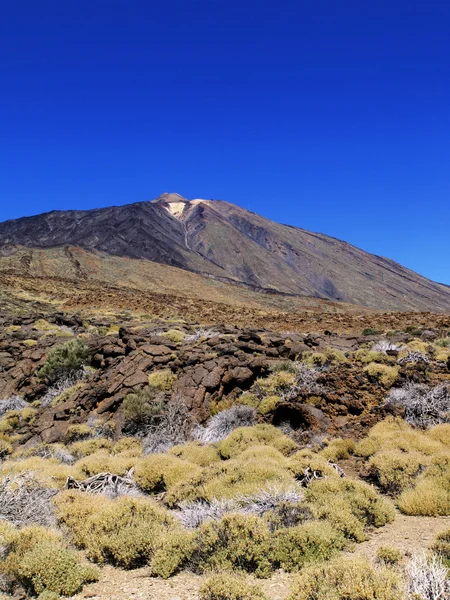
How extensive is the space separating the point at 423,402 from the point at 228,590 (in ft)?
22.3

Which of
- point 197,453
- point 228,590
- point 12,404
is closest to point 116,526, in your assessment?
point 228,590

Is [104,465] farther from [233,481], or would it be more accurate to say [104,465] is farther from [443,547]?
[443,547]

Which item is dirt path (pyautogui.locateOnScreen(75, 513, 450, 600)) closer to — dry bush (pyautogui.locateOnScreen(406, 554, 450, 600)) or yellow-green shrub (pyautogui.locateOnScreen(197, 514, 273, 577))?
yellow-green shrub (pyautogui.locateOnScreen(197, 514, 273, 577))

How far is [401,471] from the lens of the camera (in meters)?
6.46

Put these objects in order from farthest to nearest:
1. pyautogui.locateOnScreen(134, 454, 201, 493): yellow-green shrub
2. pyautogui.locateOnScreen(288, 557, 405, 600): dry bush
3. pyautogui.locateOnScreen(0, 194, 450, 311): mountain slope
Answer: pyautogui.locateOnScreen(0, 194, 450, 311): mountain slope < pyautogui.locateOnScreen(134, 454, 201, 493): yellow-green shrub < pyautogui.locateOnScreen(288, 557, 405, 600): dry bush

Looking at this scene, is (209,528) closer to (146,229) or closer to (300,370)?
(300,370)

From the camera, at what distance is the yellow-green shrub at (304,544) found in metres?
4.32

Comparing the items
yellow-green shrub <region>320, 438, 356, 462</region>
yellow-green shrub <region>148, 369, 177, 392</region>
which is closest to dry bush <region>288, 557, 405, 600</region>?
yellow-green shrub <region>320, 438, 356, 462</region>

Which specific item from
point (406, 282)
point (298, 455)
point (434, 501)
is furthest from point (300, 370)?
point (406, 282)

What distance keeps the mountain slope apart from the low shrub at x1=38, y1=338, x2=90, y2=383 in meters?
83.8

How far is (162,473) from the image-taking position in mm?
7078

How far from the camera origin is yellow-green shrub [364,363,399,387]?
1041 centimetres

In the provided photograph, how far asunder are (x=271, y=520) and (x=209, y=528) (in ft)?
2.58

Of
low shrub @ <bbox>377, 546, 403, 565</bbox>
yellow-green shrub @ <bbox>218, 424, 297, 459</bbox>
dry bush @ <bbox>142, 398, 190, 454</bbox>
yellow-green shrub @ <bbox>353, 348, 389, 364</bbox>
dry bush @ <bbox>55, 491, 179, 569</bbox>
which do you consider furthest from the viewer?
yellow-green shrub @ <bbox>353, 348, 389, 364</bbox>
